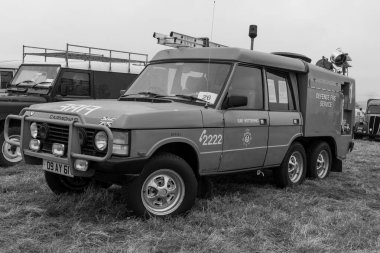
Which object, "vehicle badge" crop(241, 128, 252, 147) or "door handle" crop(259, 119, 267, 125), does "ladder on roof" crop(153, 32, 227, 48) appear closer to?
"door handle" crop(259, 119, 267, 125)

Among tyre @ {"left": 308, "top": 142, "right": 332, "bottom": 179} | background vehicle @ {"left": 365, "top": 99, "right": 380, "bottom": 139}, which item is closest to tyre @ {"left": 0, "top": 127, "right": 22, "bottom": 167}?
tyre @ {"left": 308, "top": 142, "right": 332, "bottom": 179}

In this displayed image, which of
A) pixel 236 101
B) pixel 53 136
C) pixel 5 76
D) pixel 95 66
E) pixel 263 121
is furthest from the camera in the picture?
pixel 5 76

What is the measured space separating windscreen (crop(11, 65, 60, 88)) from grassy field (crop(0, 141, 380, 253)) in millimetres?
2640

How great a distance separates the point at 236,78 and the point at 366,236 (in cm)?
239

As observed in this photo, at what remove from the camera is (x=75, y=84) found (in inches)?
353

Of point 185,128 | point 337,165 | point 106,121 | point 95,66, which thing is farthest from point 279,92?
point 95,66

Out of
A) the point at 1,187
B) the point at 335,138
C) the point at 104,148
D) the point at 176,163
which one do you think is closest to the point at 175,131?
the point at 176,163

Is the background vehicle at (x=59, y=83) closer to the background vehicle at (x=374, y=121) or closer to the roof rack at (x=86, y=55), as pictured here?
the roof rack at (x=86, y=55)

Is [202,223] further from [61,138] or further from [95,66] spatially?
[95,66]

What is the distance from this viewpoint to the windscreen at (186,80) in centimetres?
561

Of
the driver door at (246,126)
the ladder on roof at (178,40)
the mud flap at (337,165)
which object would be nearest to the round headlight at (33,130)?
the ladder on roof at (178,40)

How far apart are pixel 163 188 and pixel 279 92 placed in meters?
2.67

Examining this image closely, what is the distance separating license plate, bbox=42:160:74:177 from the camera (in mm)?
4684

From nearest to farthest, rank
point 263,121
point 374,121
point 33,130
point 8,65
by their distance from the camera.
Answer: point 33,130 < point 263,121 < point 8,65 < point 374,121
